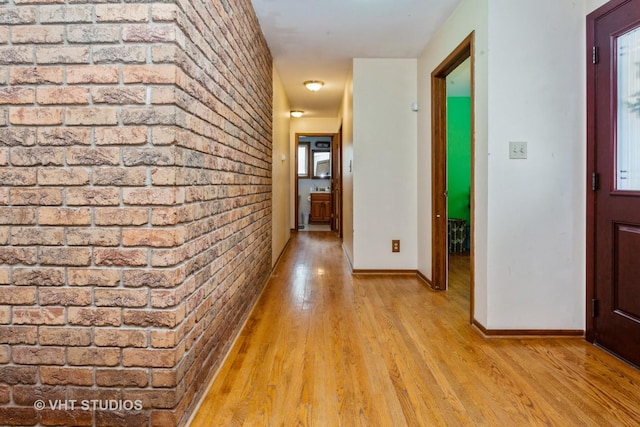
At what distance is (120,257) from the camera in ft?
4.69

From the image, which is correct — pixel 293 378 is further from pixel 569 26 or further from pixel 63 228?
pixel 569 26

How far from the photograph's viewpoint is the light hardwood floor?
159 centimetres

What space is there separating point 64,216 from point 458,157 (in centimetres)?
557

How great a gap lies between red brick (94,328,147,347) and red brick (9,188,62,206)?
512 millimetres

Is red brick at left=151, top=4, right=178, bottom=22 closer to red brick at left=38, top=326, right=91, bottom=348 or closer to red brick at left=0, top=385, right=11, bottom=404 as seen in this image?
red brick at left=38, top=326, right=91, bottom=348

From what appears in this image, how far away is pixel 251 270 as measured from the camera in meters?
2.96

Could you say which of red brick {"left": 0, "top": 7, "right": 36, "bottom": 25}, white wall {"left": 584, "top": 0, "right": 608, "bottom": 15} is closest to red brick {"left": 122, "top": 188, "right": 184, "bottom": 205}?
red brick {"left": 0, "top": 7, "right": 36, "bottom": 25}

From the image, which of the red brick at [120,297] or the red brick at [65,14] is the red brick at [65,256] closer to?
the red brick at [120,297]

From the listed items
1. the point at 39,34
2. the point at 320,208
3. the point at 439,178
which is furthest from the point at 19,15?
the point at 320,208

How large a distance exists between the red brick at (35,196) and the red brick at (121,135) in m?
0.26

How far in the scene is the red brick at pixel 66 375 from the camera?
1.46 metres

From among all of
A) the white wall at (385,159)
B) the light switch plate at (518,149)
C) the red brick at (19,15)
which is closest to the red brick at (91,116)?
the red brick at (19,15)

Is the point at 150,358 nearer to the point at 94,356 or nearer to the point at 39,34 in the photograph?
the point at 94,356

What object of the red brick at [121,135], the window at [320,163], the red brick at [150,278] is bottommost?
the red brick at [150,278]
